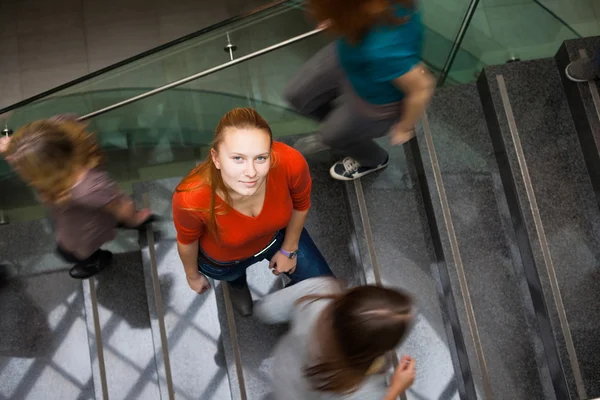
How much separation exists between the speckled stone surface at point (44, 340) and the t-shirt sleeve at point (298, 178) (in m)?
1.65

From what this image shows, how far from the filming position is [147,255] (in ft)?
12.5

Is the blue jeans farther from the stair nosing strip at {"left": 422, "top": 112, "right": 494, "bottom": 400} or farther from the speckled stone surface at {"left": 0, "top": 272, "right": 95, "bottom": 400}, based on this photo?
the speckled stone surface at {"left": 0, "top": 272, "right": 95, "bottom": 400}

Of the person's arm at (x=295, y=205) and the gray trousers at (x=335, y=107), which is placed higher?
the gray trousers at (x=335, y=107)

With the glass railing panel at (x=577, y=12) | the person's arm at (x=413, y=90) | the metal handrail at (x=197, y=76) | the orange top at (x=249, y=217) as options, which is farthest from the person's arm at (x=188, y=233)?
the glass railing panel at (x=577, y=12)

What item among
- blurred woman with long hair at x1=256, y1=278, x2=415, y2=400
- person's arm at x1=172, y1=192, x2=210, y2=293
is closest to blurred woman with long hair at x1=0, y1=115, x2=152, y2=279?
person's arm at x1=172, y1=192, x2=210, y2=293

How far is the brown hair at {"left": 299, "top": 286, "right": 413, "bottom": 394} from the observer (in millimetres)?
2006

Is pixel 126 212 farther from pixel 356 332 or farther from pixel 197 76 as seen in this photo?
pixel 356 332

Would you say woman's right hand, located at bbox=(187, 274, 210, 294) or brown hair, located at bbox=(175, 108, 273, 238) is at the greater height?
brown hair, located at bbox=(175, 108, 273, 238)

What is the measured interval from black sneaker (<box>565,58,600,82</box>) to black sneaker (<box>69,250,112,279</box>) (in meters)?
2.63

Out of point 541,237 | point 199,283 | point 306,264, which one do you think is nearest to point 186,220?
point 199,283

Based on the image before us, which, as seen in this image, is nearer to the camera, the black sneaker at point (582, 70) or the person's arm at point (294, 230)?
the person's arm at point (294, 230)

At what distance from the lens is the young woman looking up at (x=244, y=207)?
2461mm

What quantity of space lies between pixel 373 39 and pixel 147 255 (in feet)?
6.65

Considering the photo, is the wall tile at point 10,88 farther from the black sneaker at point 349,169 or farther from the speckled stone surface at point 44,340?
the black sneaker at point 349,169
